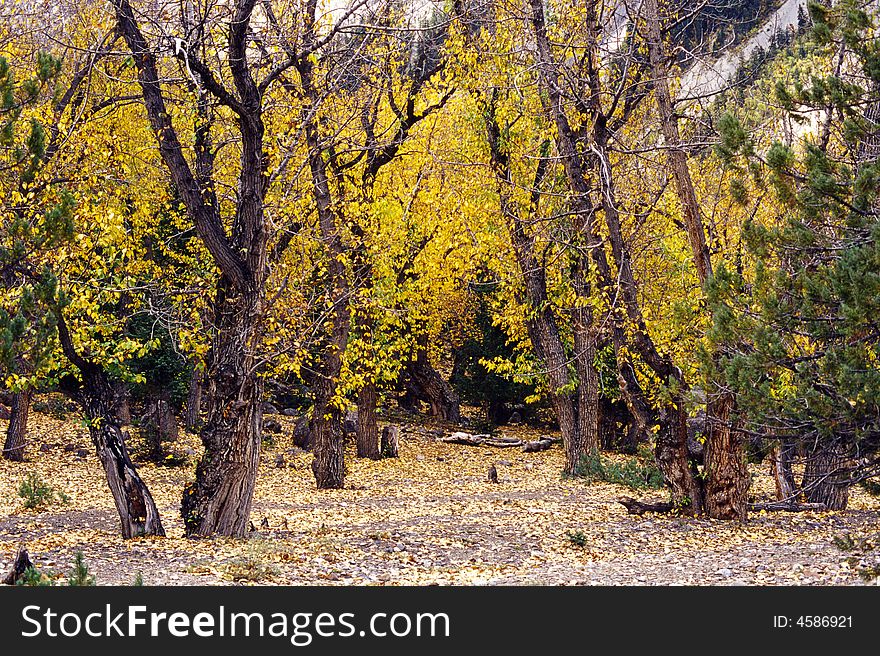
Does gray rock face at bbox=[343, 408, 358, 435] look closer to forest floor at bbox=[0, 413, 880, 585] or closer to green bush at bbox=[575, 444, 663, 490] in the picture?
forest floor at bbox=[0, 413, 880, 585]

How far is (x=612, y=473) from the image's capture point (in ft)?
58.5

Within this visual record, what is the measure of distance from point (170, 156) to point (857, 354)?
23.9ft

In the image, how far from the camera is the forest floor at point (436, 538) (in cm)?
843

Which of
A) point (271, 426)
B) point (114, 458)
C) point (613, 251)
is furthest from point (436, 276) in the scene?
point (114, 458)

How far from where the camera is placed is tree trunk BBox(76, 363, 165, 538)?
10094mm

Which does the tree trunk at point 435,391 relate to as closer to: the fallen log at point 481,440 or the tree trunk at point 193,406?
the fallen log at point 481,440

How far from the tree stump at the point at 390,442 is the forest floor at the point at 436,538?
9.83 feet

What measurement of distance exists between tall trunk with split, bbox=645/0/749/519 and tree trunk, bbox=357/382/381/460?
11.2m

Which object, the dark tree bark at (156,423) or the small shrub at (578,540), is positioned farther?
the dark tree bark at (156,423)

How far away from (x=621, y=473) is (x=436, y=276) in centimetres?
600

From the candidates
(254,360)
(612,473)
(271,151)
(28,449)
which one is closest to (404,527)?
(254,360)

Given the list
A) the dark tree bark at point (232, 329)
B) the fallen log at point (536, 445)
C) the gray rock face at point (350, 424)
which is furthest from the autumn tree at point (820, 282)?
the gray rock face at point (350, 424)

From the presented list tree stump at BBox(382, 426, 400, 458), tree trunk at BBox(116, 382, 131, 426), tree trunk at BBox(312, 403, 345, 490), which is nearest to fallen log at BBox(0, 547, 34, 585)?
tree trunk at BBox(312, 403, 345, 490)

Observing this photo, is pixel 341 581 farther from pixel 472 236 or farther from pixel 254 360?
pixel 472 236
